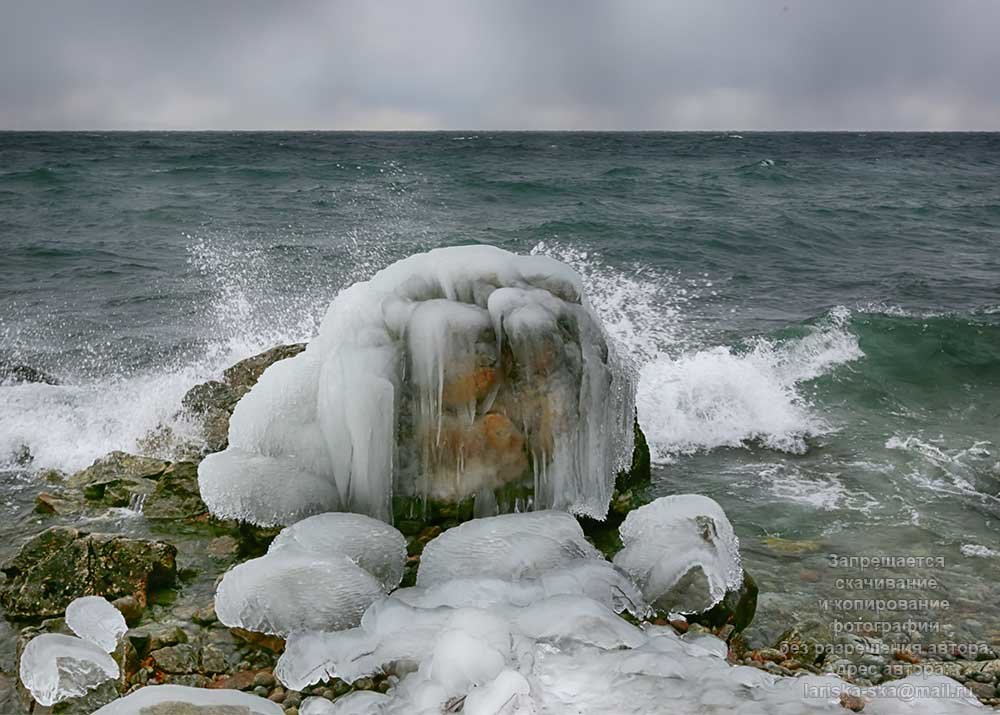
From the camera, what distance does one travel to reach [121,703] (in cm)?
372

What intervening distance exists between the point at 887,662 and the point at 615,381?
97.6 inches

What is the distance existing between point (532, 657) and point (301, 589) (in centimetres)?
143

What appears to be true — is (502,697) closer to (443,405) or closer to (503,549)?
(503,549)

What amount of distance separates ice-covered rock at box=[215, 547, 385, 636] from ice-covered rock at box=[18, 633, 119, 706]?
0.67 m

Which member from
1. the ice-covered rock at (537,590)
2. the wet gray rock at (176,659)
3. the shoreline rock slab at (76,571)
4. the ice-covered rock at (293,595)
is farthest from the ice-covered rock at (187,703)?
the shoreline rock slab at (76,571)

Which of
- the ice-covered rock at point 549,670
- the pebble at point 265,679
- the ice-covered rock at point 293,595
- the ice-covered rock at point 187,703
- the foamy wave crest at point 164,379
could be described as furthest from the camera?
the foamy wave crest at point 164,379

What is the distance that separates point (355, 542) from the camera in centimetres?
508

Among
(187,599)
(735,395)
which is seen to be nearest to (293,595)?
(187,599)

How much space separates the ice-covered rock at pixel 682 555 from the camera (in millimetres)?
4988

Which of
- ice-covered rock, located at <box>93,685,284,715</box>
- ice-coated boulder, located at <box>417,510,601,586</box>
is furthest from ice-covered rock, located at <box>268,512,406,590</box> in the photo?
ice-covered rock, located at <box>93,685,284,715</box>

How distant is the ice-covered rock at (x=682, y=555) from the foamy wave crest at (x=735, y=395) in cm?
308

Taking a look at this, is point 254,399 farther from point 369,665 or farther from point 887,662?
point 887,662

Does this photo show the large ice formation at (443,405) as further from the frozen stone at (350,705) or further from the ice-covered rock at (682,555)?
the frozen stone at (350,705)

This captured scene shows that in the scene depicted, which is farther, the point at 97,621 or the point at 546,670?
the point at 97,621
